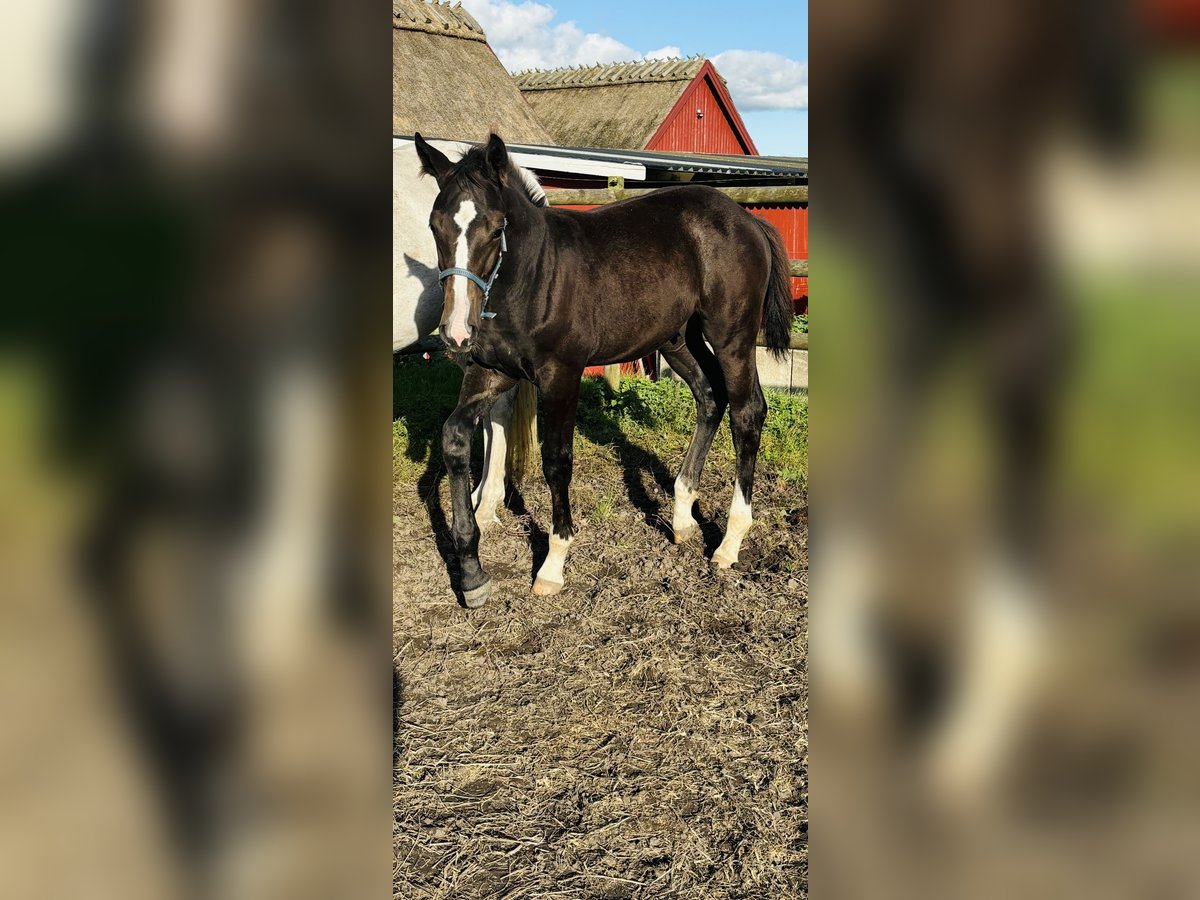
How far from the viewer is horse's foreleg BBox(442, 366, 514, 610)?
15.7 ft

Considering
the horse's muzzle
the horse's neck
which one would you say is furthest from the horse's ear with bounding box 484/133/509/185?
the horse's muzzle

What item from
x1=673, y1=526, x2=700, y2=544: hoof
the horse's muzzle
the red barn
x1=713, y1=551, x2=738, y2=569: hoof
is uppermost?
the red barn

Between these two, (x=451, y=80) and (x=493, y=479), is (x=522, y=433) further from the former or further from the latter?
(x=451, y=80)

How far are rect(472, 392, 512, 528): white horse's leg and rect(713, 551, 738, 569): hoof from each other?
A: 1355 mm

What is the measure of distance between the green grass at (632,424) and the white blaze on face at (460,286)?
2266mm

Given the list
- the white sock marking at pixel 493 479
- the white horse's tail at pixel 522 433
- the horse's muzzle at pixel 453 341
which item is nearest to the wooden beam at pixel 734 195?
the white horse's tail at pixel 522 433

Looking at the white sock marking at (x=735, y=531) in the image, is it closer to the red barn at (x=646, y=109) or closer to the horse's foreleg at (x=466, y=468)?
the horse's foreleg at (x=466, y=468)

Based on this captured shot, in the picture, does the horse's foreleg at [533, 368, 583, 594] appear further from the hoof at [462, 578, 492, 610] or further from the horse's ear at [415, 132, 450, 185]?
the horse's ear at [415, 132, 450, 185]

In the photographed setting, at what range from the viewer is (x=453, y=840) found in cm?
291
